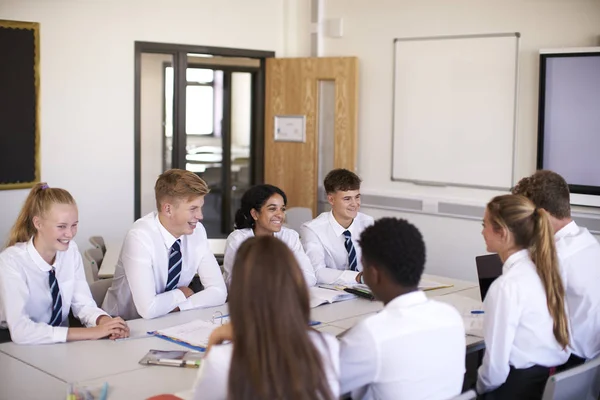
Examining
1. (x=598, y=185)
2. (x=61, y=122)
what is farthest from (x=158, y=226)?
(x=598, y=185)

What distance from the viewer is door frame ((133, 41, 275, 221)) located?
6.75m

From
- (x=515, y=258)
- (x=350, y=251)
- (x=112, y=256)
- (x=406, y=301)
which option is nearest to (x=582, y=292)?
(x=515, y=258)

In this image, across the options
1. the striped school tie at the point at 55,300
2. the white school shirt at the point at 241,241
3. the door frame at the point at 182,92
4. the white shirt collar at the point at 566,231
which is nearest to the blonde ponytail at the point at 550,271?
the white shirt collar at the point at 566,231

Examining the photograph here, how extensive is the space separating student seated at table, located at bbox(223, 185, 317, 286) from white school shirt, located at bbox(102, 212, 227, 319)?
0.30 m

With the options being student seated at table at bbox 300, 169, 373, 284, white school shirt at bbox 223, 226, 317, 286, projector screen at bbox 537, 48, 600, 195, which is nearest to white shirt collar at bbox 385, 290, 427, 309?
white school shirt at bbox 223, 226, 317, 286

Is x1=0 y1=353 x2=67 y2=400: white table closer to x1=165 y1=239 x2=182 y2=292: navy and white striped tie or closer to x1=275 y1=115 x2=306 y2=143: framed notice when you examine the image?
x1=165 y1=239 x2=182 y2=292: navy and white striped tie

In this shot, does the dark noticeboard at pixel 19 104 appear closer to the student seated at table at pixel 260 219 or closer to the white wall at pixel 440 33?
the student seated at table at pixel 260 219

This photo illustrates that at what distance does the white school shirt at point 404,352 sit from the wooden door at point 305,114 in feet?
15.9

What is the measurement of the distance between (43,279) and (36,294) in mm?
67

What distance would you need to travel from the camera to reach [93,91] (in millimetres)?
6441

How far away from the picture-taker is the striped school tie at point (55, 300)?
329 cm

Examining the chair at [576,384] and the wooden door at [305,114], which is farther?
the wooden door at [305,114]

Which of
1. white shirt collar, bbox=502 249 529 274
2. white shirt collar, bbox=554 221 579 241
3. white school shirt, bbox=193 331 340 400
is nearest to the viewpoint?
white school shirt, bbox=193 331 340 400

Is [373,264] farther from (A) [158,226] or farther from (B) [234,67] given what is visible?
(B) [234,67]
